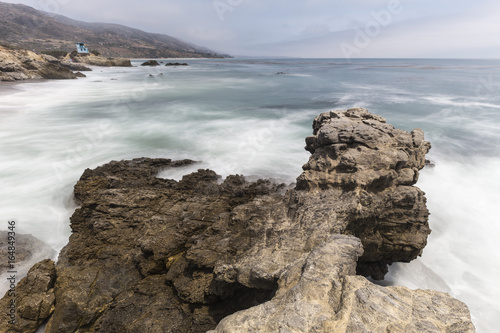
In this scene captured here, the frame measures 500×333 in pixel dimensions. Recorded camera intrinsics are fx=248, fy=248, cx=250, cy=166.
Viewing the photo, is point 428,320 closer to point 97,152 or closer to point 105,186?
point 105,186

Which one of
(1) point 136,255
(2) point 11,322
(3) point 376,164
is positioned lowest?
(2) point 11,322

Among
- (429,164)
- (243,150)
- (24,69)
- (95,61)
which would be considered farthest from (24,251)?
(95,61)

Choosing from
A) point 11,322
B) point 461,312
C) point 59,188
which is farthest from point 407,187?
point 59,188

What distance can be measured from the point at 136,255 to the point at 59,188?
537 cm

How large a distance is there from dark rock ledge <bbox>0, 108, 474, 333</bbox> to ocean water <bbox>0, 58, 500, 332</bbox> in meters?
1.74

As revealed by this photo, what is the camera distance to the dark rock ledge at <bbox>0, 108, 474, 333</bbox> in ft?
8.61

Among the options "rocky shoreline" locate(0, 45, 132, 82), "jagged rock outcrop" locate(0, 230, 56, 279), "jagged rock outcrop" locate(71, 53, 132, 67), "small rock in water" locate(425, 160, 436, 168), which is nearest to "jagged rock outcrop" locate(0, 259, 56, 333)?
"jagged rock outcrop" locate(0, 230, 56, 279)

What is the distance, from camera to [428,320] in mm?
2453

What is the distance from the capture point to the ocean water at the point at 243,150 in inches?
242

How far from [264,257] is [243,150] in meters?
8.29

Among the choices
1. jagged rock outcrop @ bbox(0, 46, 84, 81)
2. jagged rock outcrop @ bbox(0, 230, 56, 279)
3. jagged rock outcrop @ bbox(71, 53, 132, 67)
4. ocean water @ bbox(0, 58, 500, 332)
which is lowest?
jagged rock outcrop @ bbox(0, 230, 56, 279)

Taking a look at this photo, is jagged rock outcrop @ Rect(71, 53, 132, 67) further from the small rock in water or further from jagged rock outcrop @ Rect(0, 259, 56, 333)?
the small rock in water

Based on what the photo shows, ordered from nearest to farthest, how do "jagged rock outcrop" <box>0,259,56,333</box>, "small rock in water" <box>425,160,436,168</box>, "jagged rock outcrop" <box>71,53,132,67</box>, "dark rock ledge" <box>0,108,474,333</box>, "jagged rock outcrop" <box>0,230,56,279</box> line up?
"dark rock ledge" <box>0,108,474,333</box>
"jagged rock outcrop" <box>0,259,56,333</box>
"jagged rock outcrop" <box>0,230,56,279</box>
"small rock in water" <box>425,160,436,168</box>
"jagged rock outcrop" <box>71,53,132,67</box>

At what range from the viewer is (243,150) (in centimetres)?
1180
